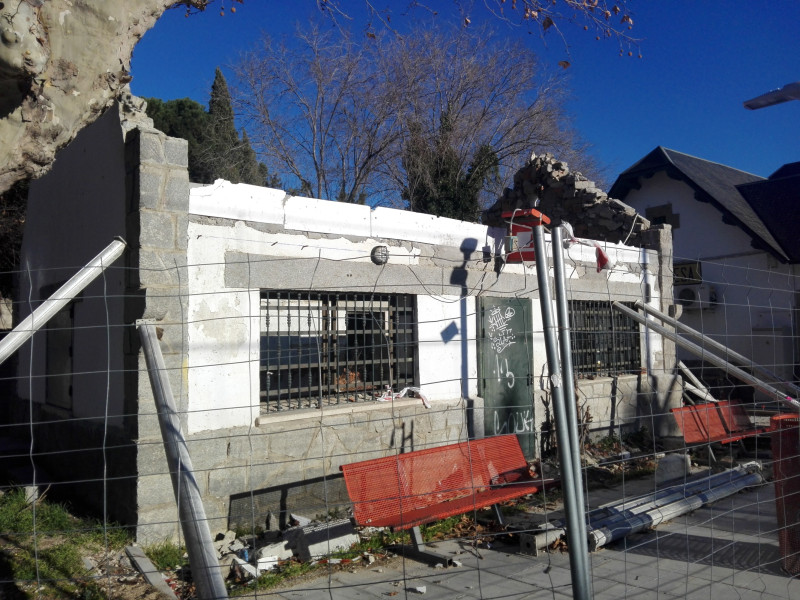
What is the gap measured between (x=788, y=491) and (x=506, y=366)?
3.79m

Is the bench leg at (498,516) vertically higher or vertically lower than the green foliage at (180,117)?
lower

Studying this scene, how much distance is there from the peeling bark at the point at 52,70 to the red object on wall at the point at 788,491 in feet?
16.2

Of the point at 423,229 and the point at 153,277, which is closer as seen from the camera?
the point at 153,277

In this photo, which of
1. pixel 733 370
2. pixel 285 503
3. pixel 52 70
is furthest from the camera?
pixel 733 370

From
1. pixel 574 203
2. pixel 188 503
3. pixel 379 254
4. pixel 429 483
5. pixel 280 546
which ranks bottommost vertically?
pixel 280 546

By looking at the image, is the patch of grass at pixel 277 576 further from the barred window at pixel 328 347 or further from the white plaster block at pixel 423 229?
the white plaster block at pixel 423 229

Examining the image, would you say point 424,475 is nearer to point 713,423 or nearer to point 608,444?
point 608,444

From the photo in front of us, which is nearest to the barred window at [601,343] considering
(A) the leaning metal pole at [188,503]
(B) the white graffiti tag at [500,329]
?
(B) the white graffiti tag at [500,329]

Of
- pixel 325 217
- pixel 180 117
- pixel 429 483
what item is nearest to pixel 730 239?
pixel 325 217

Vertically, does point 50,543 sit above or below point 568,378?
below

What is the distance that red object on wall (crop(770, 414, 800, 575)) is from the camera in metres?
4.68

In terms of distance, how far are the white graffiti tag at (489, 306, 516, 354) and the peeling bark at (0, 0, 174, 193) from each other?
545 centimetres

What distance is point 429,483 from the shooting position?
5594 mm

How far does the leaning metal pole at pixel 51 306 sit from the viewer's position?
137 inches
